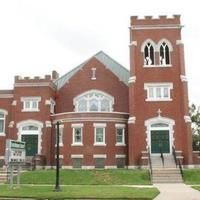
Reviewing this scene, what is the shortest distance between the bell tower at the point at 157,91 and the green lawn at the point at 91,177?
5888mm

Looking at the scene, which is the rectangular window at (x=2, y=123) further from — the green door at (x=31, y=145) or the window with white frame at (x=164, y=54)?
the window with white frame at (x=164, y=54)

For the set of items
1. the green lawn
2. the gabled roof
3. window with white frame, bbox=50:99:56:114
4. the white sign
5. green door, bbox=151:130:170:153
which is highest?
the gabled roof

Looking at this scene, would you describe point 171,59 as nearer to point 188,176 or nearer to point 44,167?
point 188,176

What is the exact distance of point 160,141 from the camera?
121 ft

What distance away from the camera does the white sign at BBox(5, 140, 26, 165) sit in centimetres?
2470

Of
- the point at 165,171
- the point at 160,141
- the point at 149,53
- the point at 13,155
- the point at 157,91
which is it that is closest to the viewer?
the point at 13,155

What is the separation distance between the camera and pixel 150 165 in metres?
32.6

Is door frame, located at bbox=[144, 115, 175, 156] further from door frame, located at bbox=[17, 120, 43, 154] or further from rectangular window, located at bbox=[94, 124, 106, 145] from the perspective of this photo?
door frame, located at bbox=[17, 120, 43, 154]

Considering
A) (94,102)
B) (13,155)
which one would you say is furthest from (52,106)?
(13,155)

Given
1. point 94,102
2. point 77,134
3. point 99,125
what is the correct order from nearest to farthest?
1. point 99,125
2. point 77,134
3. point 94,102

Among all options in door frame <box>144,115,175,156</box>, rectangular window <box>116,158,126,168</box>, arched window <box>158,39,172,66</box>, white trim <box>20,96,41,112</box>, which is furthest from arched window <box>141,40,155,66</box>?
white trim <box>20,96,41,112</box>

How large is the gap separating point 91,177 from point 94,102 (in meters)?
13.6

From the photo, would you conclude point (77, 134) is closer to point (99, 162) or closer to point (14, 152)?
point (99, 162)

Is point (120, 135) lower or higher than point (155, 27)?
lower
